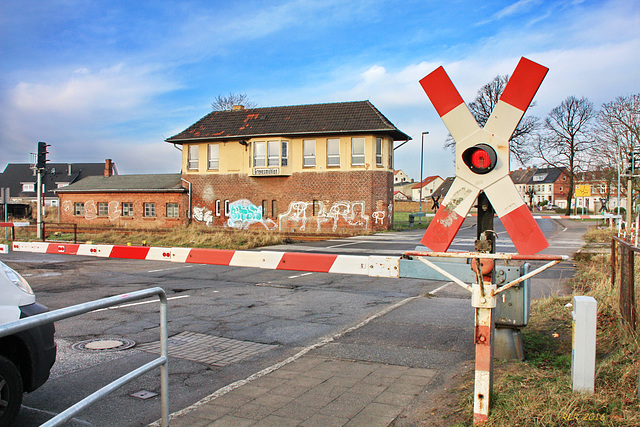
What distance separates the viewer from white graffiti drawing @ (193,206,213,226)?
119 feet

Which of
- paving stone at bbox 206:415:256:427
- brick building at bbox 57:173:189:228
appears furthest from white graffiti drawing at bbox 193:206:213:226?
paving stone at bbox 206:415:256:427

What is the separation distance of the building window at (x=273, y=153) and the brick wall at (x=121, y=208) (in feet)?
23.5

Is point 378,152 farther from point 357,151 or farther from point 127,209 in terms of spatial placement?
point 127,209

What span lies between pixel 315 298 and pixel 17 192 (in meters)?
85.5

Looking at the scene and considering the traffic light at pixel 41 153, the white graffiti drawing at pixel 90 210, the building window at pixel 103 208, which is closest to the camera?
the traffic light at pixel 41 153

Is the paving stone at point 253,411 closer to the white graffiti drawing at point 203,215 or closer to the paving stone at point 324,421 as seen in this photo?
the paving stone at point 324,421

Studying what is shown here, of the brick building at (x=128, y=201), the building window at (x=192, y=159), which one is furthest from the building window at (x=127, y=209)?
the building window at (x=192, y=159)

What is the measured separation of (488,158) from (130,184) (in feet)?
128

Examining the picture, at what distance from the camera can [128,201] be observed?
38.2m

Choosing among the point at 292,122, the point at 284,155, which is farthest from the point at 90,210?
the point at 292,122

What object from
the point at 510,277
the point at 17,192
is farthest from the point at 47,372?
the point at 17,192

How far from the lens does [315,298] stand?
31.8 ft

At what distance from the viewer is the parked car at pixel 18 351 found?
3.50 metres

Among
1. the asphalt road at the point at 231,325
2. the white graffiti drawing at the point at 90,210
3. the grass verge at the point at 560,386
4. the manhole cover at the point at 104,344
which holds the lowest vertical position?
the asphalt road at the point at 231,325
